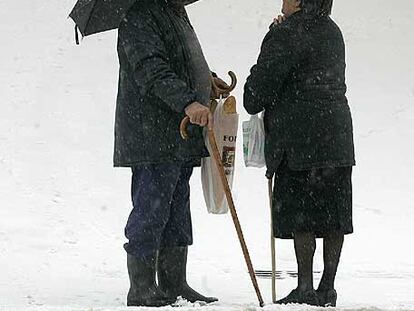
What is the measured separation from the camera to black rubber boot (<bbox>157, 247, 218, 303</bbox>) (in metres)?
5.66

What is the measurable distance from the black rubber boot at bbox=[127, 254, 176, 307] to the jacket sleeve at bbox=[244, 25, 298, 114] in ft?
3.27

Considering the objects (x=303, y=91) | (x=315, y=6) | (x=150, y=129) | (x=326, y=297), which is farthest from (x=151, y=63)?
(x=326, y=297)

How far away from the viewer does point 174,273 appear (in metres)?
5.67

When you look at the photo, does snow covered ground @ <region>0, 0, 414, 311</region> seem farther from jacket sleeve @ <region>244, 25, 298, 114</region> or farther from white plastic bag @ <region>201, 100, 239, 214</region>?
jacket sleeve @ <region>244, 25, 298, 114</region>

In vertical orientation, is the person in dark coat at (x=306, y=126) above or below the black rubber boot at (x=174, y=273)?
above

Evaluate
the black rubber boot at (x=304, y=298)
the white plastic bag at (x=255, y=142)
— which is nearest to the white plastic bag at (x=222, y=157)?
the white plastic bag at (x=255, y=142)

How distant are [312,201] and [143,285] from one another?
991 millimetres

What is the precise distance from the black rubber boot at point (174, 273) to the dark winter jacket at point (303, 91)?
0.75 meters

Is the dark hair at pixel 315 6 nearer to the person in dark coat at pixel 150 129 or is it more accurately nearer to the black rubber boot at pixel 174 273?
the person in dark coat at pixel 150 129

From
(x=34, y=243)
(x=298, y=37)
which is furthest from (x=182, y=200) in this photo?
(x=34, y=243)

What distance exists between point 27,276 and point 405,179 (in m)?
4.45

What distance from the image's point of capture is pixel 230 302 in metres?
5.92

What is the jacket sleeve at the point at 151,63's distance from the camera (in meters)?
5.14

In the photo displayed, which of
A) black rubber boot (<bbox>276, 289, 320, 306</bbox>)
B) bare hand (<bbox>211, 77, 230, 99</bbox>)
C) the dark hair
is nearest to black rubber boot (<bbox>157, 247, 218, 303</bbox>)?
black rubber boot (<bbox>276, 289, 320, 306</bbox>)
